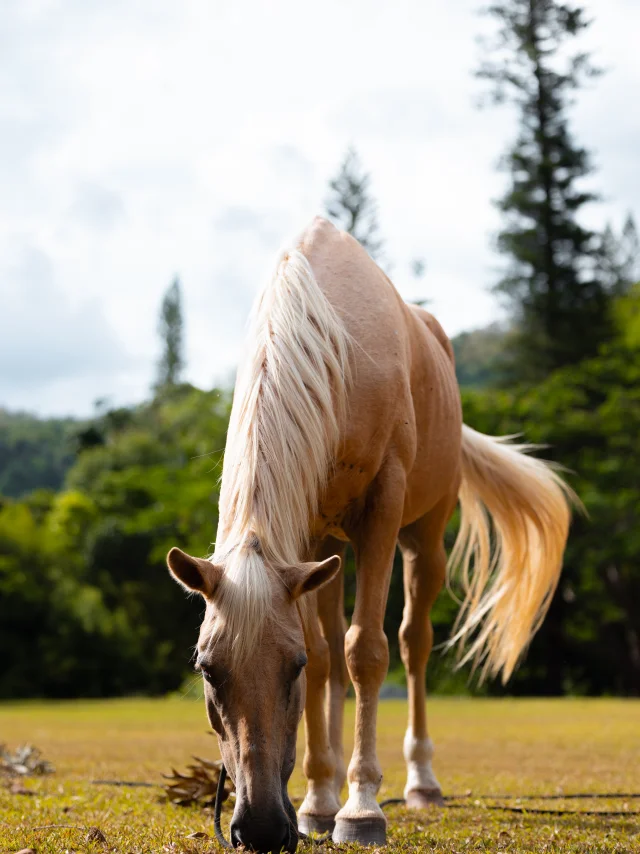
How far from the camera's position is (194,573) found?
3414 millimetres

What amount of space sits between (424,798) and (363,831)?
1714mm

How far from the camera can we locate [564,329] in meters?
28.8

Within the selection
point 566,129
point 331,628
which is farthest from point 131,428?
point 331,628

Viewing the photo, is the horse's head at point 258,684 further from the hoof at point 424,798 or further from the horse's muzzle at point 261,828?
the hoof at point 424,798

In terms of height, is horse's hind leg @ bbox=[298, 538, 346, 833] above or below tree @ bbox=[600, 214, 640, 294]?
below

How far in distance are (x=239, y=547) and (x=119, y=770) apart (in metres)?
4.43

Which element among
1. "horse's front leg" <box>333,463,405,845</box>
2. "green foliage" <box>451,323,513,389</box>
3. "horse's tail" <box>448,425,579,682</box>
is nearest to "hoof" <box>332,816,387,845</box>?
"horse's front leg" <box>333,463,405,845</box>

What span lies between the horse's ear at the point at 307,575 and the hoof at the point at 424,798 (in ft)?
8.35

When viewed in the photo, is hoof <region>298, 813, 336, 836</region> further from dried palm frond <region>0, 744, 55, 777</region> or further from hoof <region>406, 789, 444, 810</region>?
dried palm frond <region>0, 744, 55, 777</region>

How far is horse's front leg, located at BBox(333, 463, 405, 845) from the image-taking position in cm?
400

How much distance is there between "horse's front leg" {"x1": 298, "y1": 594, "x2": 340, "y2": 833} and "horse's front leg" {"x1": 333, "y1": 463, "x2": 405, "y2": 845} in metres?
0.35

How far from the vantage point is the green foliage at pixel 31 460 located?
235ft

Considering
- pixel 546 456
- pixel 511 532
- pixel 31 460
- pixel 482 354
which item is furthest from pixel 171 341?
pixel 511 532

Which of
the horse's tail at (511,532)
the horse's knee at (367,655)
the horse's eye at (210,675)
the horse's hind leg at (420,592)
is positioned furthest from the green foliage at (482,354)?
the horse's eye at (210,675)
